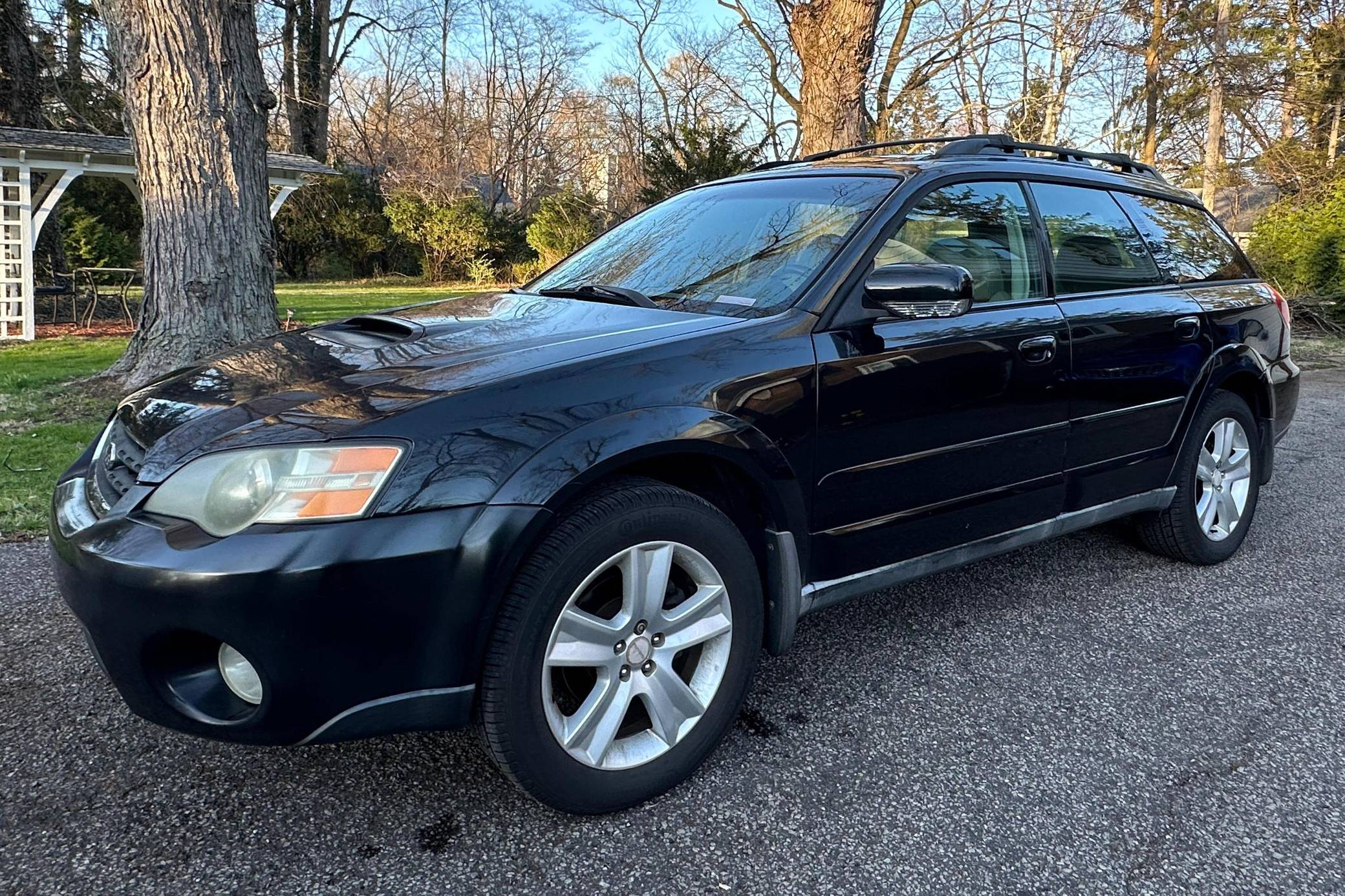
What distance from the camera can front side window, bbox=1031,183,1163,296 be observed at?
334 cm

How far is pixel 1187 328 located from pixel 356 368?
3144mm

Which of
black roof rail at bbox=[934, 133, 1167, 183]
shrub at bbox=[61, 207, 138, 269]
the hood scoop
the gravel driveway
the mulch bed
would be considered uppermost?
shrub at bbox=[61, 207, 138, 269]

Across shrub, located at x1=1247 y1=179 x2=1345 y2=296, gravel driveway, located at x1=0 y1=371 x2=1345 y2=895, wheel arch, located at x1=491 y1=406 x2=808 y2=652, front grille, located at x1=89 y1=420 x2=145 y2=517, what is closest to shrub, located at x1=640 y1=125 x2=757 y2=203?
shrub, located at x1=1247 y1=179 x2=1345 y2=296

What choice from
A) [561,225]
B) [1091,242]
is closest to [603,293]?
[1091,242]

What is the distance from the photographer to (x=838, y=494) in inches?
103

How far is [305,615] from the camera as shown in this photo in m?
1.81

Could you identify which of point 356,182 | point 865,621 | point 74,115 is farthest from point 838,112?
point 356,182

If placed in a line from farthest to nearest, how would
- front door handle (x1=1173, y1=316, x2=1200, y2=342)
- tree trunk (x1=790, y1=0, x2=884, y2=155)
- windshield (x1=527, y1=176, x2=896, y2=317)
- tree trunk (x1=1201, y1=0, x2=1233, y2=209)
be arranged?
tree trunk (x1=1201, y1=0, x2=1233, y2=209)
tree trunk (x1=790, y1=0, x2=884, y2=155)
front door handle (x1=1173, y1=316, x2=1200, y2=342)
windshield (x1=527, y1=176, x2=896, y2=317)

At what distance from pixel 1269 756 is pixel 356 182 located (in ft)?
89.7

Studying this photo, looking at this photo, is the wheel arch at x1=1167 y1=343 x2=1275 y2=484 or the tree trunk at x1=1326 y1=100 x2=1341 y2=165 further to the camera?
the tree trunk at x1=1326 y1=100 x2=1341 y2=165

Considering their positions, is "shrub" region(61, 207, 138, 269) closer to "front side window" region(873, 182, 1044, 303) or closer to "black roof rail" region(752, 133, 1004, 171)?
"black roof rail" region(752, 133, 1004, 171)

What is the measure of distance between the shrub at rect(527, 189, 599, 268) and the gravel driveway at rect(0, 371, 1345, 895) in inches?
841

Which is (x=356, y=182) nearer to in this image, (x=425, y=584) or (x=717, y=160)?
(x=717, y=160)

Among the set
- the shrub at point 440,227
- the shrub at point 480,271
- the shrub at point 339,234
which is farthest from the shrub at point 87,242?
the shrub at point 480,271
